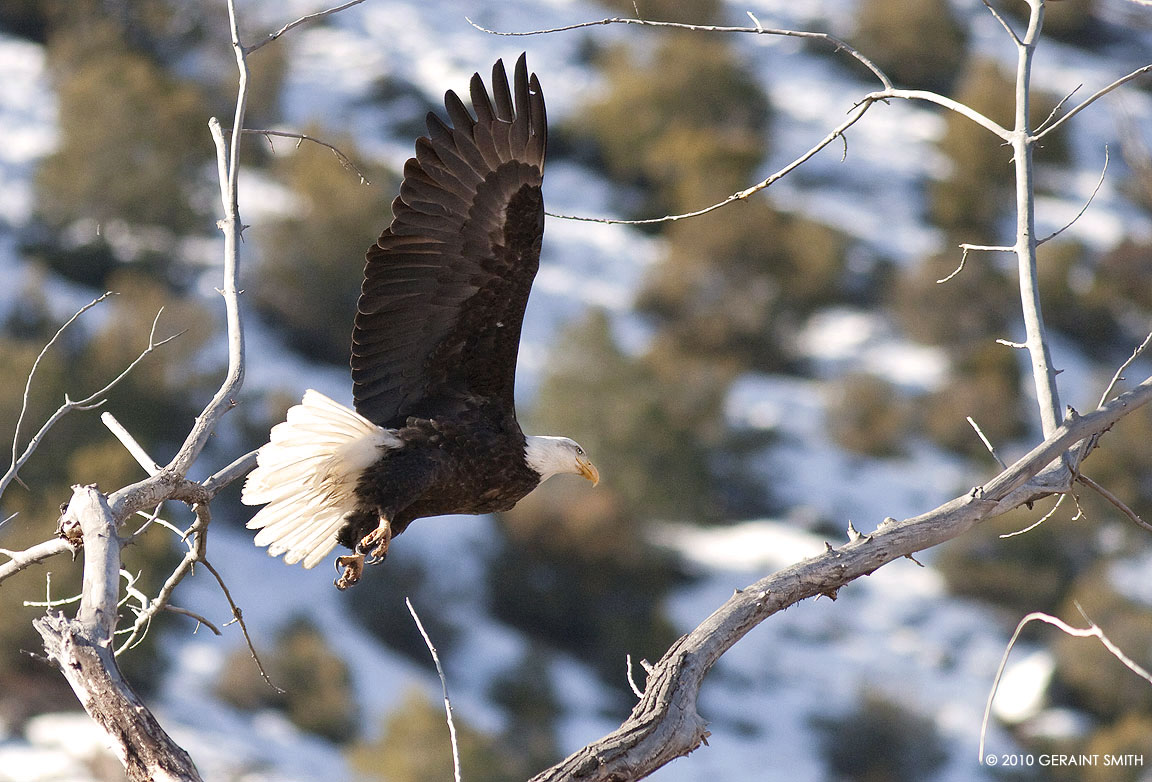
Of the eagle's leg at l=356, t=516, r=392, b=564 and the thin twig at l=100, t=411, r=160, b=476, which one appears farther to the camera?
the eagle's leg at l=356, t=516, r=392, b=564

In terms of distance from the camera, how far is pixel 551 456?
500 centimetres

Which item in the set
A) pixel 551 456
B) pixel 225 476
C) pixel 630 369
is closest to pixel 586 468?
pixel 551 456

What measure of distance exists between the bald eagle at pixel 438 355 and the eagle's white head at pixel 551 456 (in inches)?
0.8

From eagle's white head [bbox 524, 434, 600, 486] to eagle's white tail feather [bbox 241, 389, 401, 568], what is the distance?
0.54 metres

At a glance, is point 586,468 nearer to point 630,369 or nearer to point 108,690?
point 108,690

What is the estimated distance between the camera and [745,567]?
2486 centimetres

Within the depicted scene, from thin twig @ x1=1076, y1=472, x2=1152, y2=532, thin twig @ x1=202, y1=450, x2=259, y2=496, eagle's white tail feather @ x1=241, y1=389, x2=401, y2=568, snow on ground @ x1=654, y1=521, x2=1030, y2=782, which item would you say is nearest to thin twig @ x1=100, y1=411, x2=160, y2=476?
thin twig @ x1=202, y1=450, x2=259, y2=496

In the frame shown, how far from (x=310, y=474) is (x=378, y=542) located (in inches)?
12.6

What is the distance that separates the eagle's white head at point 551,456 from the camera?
16.1 feet

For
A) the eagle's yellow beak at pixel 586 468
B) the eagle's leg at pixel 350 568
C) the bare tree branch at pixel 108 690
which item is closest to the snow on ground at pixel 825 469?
the eagle's yellow beak at pixel 586 468

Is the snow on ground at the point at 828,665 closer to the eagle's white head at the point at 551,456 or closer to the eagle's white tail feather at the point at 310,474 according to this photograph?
the eagle's white head at the point at 551,456

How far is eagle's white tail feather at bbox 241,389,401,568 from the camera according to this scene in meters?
4.33

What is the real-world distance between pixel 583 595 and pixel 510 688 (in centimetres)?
514

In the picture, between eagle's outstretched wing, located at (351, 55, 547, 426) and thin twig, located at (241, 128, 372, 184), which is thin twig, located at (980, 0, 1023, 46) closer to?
eagle's outstretched wing, located at (351, 55, 547, 426)
